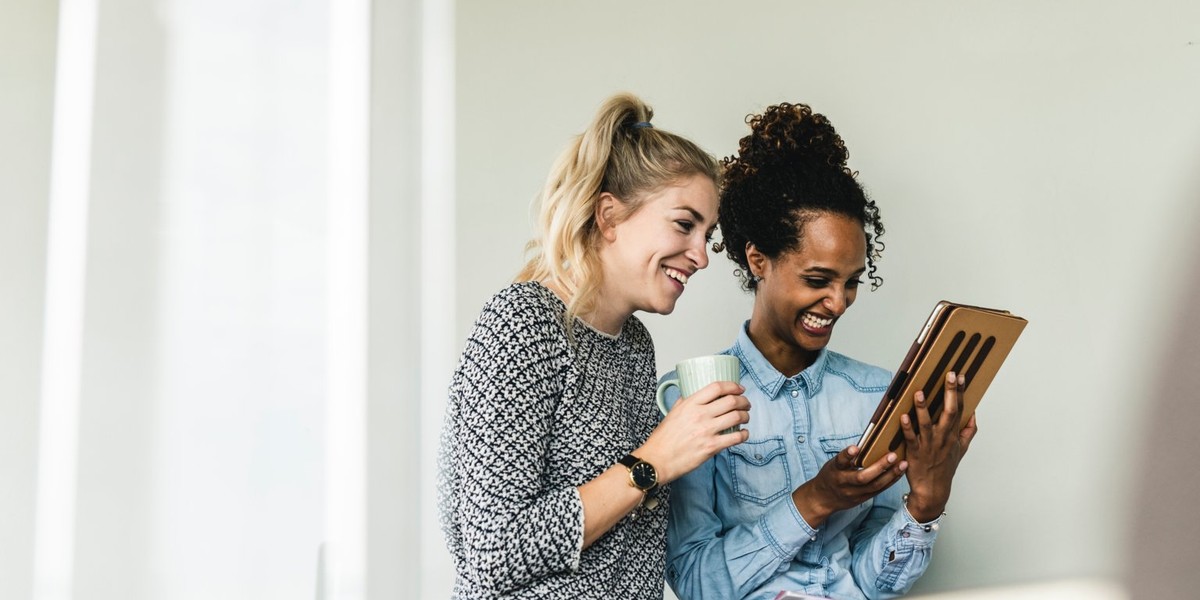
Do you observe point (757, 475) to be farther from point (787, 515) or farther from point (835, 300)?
point (835, 300)

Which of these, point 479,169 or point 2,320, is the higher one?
point 479,169

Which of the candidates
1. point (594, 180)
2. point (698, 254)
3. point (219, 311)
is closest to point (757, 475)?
point (698, 254)

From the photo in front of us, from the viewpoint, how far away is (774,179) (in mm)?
1442

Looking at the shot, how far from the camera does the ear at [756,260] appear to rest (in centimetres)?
144

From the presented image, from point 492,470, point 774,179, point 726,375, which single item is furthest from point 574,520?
point 774,179

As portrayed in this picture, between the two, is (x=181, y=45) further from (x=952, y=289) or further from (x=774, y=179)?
(x=952, y=289)

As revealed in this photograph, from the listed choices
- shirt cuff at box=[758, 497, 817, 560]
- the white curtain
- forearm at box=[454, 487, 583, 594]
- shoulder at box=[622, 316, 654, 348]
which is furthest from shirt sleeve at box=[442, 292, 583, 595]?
the white curtain

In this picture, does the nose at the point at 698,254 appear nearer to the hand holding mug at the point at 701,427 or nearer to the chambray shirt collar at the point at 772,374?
the hand holding mug at the point at 701,427

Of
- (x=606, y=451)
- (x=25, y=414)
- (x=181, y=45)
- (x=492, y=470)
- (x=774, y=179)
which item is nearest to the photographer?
(x=492, y=470)

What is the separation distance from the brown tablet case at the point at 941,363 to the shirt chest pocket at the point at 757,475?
0.71 ft

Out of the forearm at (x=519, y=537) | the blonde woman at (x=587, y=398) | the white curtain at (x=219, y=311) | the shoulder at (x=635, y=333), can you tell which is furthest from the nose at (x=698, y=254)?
the white curtain at (x=219, y=311)

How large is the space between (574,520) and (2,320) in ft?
3.66

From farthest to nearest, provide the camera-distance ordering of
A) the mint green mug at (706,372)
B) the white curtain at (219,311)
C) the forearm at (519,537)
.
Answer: the white curtain at (219,311), the mint green mug at (706,372), the forearm at (519,537)

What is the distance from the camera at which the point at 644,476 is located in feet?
3.43
